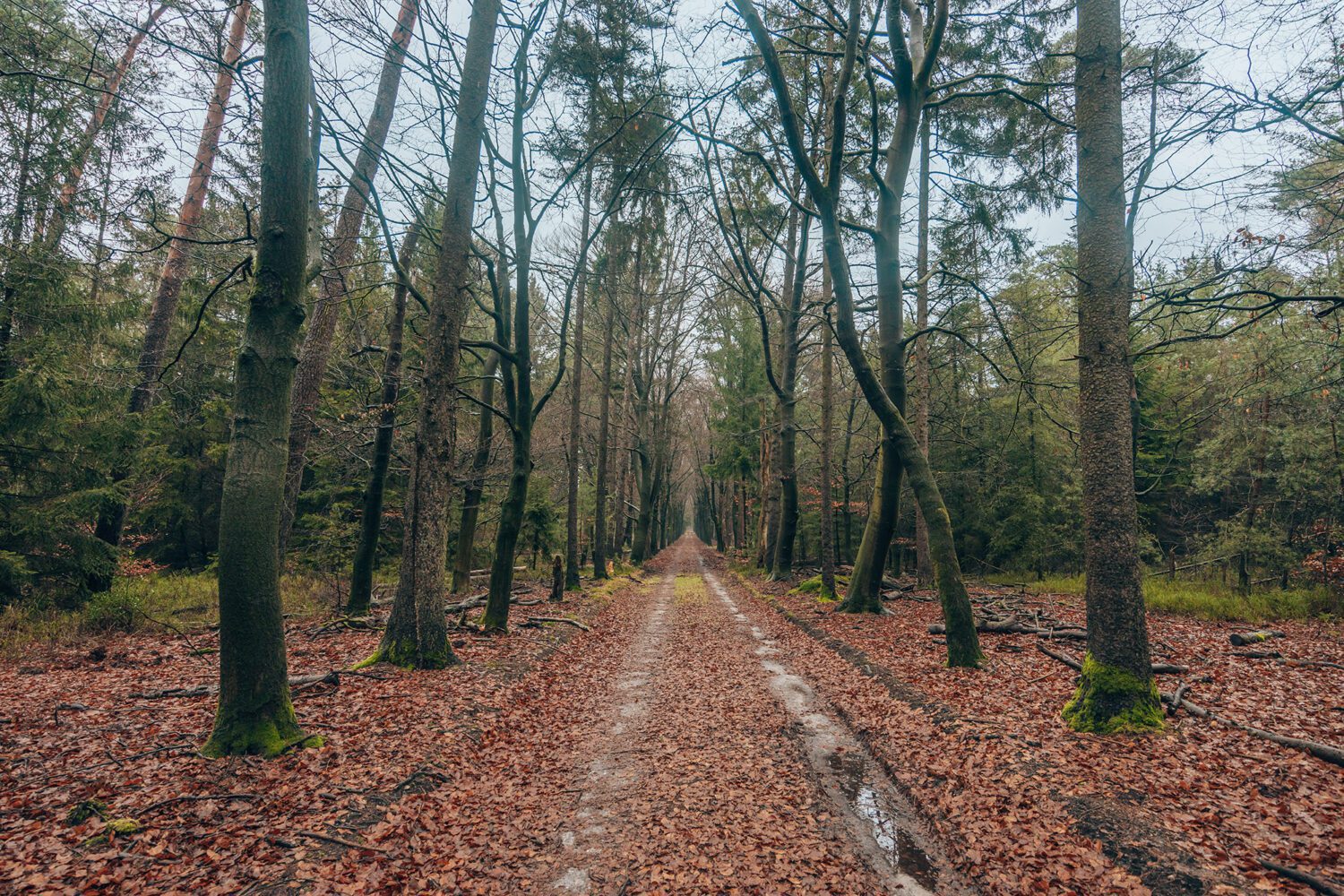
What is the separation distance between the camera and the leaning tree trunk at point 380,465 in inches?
386

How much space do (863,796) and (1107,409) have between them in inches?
157

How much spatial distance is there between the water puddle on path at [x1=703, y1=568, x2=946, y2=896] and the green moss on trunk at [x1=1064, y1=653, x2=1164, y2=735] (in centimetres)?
189

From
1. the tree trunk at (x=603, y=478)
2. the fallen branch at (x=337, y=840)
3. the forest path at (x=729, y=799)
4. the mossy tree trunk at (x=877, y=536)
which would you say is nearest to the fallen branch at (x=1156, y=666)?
the forest path at (x=729, y=799)

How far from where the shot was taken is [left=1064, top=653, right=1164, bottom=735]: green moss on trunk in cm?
482

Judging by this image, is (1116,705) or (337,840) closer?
(337,840)

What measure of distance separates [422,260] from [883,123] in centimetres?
1054

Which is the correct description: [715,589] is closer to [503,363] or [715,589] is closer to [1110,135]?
[503,363]

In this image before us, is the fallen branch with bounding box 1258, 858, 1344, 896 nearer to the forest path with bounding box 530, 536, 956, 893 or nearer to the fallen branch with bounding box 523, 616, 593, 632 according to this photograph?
the forest path with bounding box 530, 536, 956, 893

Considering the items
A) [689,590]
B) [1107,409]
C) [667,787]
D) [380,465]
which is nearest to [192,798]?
[667,787]

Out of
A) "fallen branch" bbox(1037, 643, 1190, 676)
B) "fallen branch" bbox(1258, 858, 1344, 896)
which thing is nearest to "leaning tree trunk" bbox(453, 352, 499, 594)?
"fallen branch" bbox(1037, 643, 1190, 676)

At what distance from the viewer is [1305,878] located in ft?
9.14

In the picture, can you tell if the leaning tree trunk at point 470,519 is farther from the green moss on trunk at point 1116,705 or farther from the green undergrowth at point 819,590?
the green moss on trunk at point 1116,705

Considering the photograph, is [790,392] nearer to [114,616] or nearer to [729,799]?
[729,799]

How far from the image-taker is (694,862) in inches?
137
